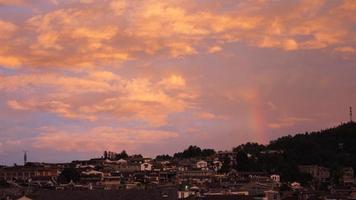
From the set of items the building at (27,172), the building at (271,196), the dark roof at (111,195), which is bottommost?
the building at (271,196)

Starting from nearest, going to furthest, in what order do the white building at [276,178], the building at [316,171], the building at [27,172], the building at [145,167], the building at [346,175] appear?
the white building at [276,178]
the building at [27,172]
the building at [145,167]
the building at [346,175]
the building at [316,171]

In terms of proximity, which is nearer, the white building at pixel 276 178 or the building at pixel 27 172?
the white building at pixel 276 178

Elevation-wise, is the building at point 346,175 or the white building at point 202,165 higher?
the white building at point 202,165

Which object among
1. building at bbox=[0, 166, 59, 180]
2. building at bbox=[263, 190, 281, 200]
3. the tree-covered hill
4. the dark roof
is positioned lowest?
building at bbox=[263, 190, 281, 200]

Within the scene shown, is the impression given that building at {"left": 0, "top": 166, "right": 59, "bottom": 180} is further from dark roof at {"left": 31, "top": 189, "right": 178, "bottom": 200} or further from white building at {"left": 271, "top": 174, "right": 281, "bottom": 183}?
dark roof at {"left": 31, "top": 189, "right": 178, "bottom": 200}

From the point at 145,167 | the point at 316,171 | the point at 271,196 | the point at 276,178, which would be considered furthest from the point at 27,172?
the point at 271,196

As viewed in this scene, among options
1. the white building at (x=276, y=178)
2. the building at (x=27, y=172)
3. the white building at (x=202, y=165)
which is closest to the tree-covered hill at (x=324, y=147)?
the white building at (x=202, y=165)

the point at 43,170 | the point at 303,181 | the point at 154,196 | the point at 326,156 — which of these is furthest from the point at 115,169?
the point at 154,196

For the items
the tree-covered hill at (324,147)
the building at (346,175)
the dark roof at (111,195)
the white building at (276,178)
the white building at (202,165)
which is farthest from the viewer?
the tree-covered hill at (324,147)

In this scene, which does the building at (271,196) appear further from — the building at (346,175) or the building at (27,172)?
the building at (27,172)

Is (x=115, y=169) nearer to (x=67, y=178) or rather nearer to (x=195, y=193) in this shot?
(x=67, y=178)

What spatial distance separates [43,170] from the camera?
105125 millimetres

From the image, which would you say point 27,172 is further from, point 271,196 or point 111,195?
point 111,195

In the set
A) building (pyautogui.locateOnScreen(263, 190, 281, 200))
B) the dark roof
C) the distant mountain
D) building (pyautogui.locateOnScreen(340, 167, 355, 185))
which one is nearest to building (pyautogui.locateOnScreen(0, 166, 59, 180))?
the distant mountain
